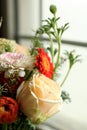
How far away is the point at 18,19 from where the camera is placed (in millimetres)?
2199

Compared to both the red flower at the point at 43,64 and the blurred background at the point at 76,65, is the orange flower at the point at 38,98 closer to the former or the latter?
the red flower at the point at 43,64

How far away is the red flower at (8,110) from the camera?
0.62 meters

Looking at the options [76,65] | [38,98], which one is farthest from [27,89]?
[76,65]

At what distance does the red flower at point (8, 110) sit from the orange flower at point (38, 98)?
0.07ft

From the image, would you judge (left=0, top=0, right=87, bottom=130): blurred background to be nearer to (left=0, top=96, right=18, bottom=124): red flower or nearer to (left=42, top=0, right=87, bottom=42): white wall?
(left=42, top=0, right=87, bottom=42): white wall

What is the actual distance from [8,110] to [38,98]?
7 centimetres

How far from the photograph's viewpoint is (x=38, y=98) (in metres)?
0.62

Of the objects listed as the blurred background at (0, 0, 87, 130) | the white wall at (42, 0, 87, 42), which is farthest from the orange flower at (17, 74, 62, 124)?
the white wall at (42, 0, 87, 42)

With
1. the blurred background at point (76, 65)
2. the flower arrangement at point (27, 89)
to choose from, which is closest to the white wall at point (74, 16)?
the blurred background at point (76, 65)

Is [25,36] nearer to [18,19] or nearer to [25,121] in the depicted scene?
[18,19]

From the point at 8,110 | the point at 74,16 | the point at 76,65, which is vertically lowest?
the point at 76,65

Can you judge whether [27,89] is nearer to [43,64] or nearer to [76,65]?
[43,64]

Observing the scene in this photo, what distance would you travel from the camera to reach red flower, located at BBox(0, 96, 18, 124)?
24.3 inches

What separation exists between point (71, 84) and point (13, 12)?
28.9 inches
